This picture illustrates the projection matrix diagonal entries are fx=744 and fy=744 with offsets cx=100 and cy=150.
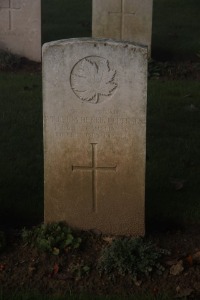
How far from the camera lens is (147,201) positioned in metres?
6.15

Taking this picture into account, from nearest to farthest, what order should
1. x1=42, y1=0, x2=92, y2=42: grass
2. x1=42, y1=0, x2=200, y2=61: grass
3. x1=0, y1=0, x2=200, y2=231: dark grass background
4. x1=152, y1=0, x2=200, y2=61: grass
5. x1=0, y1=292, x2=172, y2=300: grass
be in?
x1=0, y1=292, x2=172, y2=300: grass
x1=0, y1=0, x2=200, y2=231: dark grass background
x1=152, y1=0, x2=200, y2=61: grass
x1=42, y1=0, x2=200, y2=61: grass
x1=42, y1=0, x2=92, y2=42: grass

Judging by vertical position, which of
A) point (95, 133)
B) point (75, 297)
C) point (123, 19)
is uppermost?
point (123, 19)

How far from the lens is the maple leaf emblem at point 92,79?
5.13 m

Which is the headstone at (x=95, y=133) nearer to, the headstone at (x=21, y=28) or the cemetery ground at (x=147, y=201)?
the cemetery ground at (x=147, y=201)

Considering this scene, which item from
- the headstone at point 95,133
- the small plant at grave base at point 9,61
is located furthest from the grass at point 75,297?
the small plant at grave base at point 9,61

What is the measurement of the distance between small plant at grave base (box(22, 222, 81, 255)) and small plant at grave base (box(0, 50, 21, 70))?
20.0ft

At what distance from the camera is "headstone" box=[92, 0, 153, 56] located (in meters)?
11.5

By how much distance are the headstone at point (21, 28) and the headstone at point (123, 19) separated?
927 mm

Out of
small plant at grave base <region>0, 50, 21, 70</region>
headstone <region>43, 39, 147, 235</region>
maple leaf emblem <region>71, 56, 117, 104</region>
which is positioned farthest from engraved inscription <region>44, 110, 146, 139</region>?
small plant at grave base <region>0, 50, 21, 70</region>

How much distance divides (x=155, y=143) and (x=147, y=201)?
1.64m

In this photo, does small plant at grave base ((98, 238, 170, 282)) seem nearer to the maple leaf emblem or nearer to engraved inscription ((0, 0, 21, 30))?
the maple leaf emblem

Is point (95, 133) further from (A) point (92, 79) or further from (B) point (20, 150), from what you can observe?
(B) point (20, 150)

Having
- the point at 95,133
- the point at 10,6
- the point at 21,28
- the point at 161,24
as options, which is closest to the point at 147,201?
the point at 95,133

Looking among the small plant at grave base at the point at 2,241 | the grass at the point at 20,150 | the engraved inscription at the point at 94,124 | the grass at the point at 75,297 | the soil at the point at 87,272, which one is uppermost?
the engraved inscription at the point at 94,124
